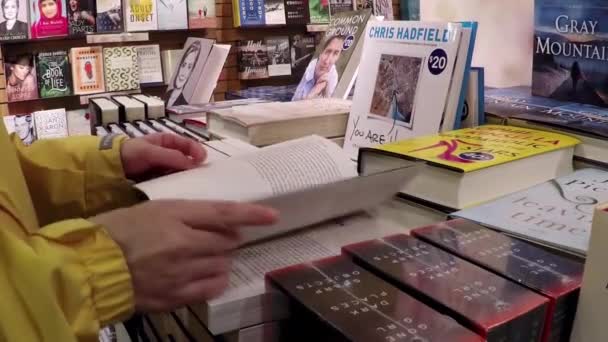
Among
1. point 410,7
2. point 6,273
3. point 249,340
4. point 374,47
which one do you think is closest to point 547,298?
point 249,340

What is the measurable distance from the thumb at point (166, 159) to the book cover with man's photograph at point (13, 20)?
1801 millimetres

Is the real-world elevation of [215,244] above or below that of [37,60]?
below

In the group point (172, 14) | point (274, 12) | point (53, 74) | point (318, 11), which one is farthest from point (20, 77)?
point (318, 11)

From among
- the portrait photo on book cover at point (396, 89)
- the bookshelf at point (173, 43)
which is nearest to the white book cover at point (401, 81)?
the portrait photo on book cover at point (396, 89)

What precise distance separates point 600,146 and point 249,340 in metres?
0.61

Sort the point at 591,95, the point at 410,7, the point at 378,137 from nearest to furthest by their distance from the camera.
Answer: the point at 591,95 → the point at 378,137 → the point at 410,7

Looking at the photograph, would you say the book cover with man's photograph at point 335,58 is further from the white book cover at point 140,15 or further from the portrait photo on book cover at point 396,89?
the white book cover at point 140,15

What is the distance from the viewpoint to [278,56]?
282cm

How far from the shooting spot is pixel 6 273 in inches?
17.5

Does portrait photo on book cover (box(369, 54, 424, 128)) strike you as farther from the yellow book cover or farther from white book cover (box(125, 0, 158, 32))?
white book cover (box(125, 0, 158, 32))

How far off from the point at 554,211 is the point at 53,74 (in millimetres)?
2264

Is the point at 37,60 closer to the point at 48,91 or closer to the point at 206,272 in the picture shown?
the point at 48,91

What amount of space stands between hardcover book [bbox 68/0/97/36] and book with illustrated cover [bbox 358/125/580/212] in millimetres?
1955

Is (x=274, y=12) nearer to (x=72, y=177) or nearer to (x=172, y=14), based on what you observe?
(x=172, y=14)
